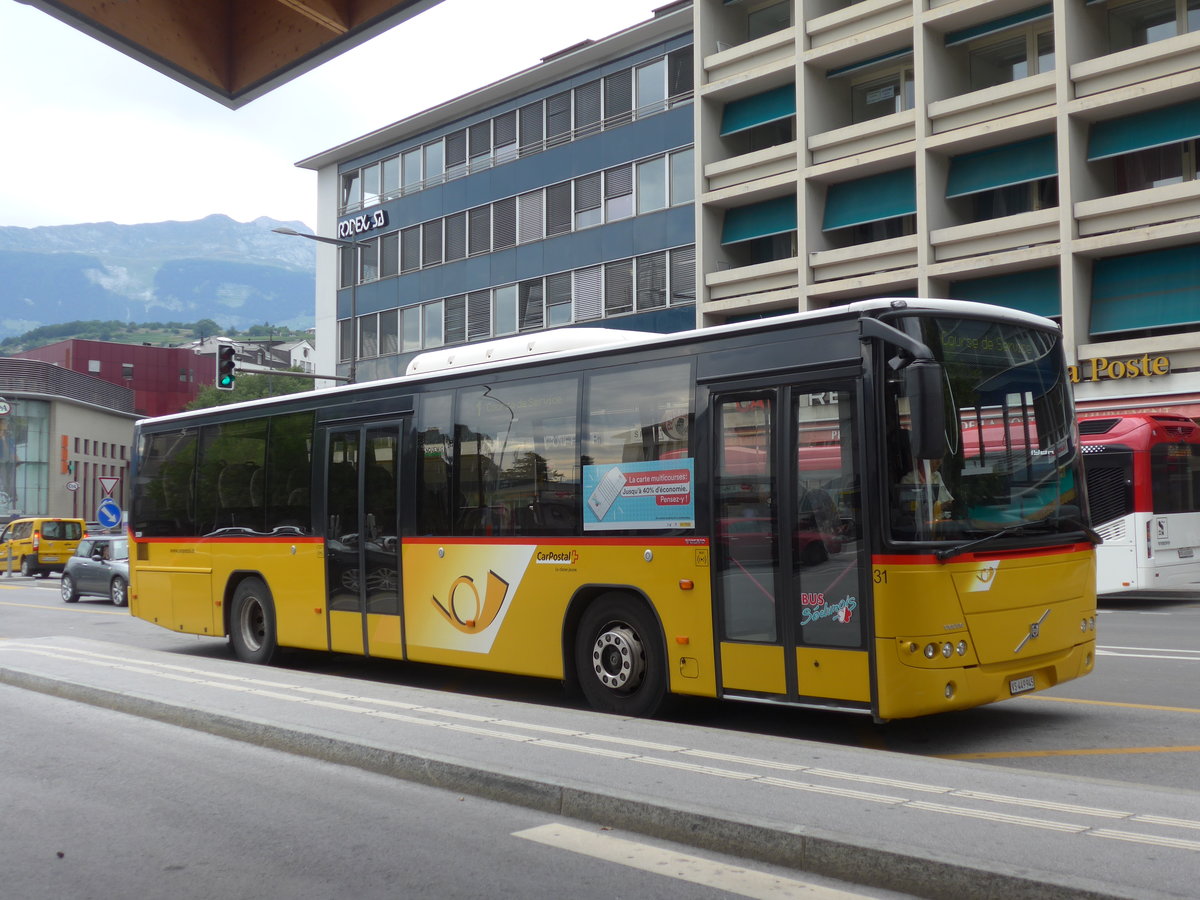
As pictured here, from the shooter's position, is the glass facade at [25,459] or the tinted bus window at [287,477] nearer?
the tinted bus window at [287,477]

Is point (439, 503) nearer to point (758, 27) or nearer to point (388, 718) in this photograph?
point (388, 718)

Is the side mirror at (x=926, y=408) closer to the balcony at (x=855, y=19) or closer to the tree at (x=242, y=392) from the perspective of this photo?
the balcony at (x=855, y=19)

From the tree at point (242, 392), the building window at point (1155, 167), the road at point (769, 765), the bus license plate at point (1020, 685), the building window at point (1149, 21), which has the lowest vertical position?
the road at point (769, 765)

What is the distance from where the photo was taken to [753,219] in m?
33.8

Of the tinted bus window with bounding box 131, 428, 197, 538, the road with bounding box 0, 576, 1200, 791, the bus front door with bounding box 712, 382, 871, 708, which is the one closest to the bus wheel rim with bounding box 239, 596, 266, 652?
the road with bounding box 0, 576, 1200, 791

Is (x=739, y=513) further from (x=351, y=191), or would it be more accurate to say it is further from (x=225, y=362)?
(x=351, y=191)

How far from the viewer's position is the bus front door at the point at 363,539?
1151 cm

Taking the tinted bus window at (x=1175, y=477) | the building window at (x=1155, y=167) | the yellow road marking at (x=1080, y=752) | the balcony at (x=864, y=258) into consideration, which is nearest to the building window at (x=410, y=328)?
the balcony at (x=864, y=258)

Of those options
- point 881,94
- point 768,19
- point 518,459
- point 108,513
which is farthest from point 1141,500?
point 108,513

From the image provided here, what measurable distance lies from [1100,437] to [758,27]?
1913cm

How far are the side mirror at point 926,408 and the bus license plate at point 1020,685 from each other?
1.74 meters

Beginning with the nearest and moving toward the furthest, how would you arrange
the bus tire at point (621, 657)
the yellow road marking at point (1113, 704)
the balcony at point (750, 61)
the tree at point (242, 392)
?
the bus tire at point (621, 657), the yellow road marking at point (1113, 704), the balcony at point (750, 61), the tree at point (242, 392)

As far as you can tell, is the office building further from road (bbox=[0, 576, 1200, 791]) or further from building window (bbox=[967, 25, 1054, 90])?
road (bbox=[0, 576, 1200, 791])

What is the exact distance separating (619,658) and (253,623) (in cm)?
609
